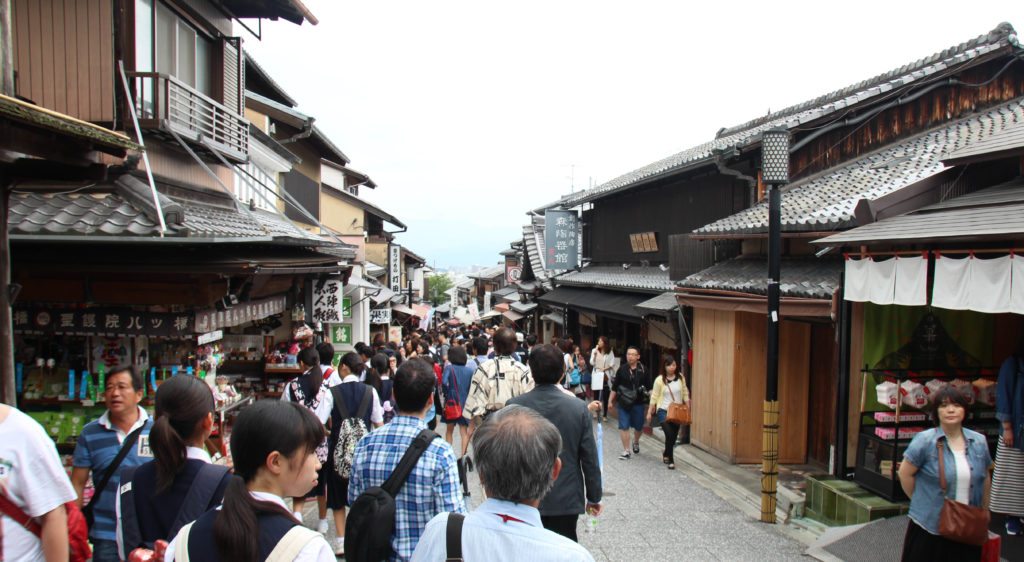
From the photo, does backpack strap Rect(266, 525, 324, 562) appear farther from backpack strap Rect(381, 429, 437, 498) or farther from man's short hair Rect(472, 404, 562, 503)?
backpack strap Rect(381, 429, 437, 498)

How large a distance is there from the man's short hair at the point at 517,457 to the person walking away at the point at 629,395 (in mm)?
9566

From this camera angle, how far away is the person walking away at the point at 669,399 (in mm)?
11484

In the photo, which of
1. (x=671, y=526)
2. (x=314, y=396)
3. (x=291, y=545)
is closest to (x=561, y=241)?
(x=671, y=526)

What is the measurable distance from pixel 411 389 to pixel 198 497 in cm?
132

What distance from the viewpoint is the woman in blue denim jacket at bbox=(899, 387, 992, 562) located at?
16.3ft

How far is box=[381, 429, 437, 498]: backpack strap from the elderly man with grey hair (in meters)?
1.06

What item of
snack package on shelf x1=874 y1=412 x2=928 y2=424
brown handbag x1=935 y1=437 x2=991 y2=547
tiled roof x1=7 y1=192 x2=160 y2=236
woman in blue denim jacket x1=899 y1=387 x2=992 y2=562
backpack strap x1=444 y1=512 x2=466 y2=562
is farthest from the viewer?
snack package on shelf x1=874 y1=412 x2=928 y2=424

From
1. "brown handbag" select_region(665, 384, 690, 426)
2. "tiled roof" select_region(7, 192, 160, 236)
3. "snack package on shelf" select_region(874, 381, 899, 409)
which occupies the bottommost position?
"brown handbag" select_region(665, 384, 690, 426)

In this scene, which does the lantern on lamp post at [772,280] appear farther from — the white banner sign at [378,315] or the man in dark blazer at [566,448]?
the white banner sign at [378,315]

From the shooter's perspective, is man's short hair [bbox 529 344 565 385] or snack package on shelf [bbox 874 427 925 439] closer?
man's short hair [bbox 529 344 565 385]

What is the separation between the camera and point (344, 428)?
257 inches

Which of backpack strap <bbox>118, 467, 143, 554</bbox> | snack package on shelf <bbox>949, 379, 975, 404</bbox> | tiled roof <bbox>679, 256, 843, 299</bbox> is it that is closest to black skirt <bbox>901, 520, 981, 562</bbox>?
snack package on shelf <bbox>949, 379, 975, 404</bbox>

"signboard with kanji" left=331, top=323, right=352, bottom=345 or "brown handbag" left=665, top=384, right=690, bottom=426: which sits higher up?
"signboard with kanji" left=331, top=323, right=352, bottom=345

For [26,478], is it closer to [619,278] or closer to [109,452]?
[109,452]
